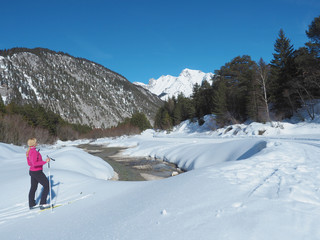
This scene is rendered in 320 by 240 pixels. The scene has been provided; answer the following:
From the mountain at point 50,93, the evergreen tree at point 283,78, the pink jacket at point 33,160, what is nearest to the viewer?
the pink jacket at point 33,160

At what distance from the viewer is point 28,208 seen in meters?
5.75

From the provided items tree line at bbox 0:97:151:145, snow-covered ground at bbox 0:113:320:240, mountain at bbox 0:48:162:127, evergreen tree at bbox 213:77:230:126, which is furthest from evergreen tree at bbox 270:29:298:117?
mountain at bbox 0:48:162:127

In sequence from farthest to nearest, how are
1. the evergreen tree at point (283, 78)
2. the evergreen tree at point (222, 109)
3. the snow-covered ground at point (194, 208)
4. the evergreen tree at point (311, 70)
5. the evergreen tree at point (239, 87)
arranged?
the evergreen tree at point (222, 109) → the evergreen tree at point (239, 87) → the evergreen tree at point (283, 78) → the evergreen tree at point (311, 70) → the snow-covered ground at point (194, 208)

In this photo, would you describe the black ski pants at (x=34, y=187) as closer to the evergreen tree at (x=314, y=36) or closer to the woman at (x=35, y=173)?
the woman at (x=35, y=173)

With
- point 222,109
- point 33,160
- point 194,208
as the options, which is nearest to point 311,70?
point 222,109

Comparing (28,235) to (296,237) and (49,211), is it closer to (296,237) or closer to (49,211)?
(49,211)

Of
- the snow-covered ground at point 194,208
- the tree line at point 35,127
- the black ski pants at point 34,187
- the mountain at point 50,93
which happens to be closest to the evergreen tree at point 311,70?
the snow-covered ground at point 194,208

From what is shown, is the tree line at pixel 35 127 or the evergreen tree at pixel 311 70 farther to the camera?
the tree line at pixel 35 127

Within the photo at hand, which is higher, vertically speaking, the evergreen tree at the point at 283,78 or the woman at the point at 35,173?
the evergreen tree at the point at 283,78

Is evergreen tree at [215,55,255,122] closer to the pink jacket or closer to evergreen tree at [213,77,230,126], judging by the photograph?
evergreen tree at [213,77,230,126]

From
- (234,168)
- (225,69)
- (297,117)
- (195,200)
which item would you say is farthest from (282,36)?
(195,200)

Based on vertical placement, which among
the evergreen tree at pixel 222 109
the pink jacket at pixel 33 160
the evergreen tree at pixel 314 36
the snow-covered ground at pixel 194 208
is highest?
the evergreen tree at pixel 314 36

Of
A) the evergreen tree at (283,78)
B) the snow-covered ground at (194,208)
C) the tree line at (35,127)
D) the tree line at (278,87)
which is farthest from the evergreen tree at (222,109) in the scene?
the tree line at (35,127)

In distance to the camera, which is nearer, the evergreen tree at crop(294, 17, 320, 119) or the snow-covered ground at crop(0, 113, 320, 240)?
the snow-covered ground at crop(0, 113, 320, 240)
